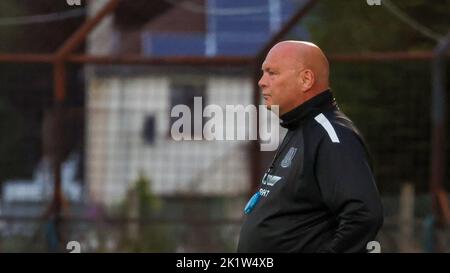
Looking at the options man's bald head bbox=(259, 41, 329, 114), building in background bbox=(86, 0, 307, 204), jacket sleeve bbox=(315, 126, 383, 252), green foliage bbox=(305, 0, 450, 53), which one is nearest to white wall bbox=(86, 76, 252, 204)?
building in background bbox=(86, 0, 307, 204)

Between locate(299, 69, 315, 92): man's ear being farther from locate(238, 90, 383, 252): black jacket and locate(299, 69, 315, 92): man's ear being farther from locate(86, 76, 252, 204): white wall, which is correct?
locate(86, 76, 252, 204): white wall

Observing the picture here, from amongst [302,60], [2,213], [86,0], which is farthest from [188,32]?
[302,60]

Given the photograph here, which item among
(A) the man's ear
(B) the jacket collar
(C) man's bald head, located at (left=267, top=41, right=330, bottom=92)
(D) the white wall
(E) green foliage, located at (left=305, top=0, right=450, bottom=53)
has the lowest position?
(D) the white wall

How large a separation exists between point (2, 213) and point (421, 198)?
3.15m

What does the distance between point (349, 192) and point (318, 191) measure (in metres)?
0.13

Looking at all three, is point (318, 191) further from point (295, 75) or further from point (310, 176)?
point (295, 75)

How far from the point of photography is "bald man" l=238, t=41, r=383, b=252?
3.42m

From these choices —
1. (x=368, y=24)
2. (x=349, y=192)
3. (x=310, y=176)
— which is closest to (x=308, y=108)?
(x=310, y=176)

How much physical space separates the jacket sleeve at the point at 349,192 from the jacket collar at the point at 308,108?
162 millimetres

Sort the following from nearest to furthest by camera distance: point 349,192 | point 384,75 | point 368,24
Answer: point 349,192, point 368,24, point 384,75

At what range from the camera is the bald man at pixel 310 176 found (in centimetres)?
342

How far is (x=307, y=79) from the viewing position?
3.63 meters

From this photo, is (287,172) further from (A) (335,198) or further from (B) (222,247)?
(B) (222,247)

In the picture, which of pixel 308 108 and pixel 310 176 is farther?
pixel 308 108
